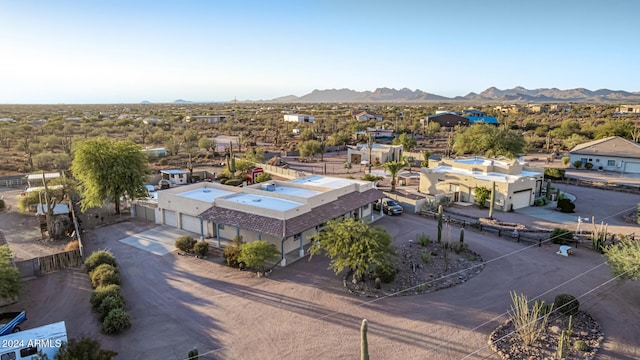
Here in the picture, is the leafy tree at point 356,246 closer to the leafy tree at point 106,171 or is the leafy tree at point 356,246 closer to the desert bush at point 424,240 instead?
the desert bush at point 424,240

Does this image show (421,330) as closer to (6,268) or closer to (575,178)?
(6,268)

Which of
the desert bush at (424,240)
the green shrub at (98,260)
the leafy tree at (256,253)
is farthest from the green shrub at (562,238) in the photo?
the green shrub at (98,260)

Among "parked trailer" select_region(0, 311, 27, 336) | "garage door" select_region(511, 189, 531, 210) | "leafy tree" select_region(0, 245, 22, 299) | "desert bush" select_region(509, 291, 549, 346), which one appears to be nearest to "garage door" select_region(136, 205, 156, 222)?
"leafy tree" select_region(0, 245, 22, 299)

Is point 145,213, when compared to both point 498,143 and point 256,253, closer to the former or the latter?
point 256,253

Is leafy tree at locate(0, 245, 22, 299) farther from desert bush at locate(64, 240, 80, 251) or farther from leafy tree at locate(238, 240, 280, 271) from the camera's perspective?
leafy tree at locate(238, 240, 280, 271)

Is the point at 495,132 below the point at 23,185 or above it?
above

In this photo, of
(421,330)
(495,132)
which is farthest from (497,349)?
(495,132)
